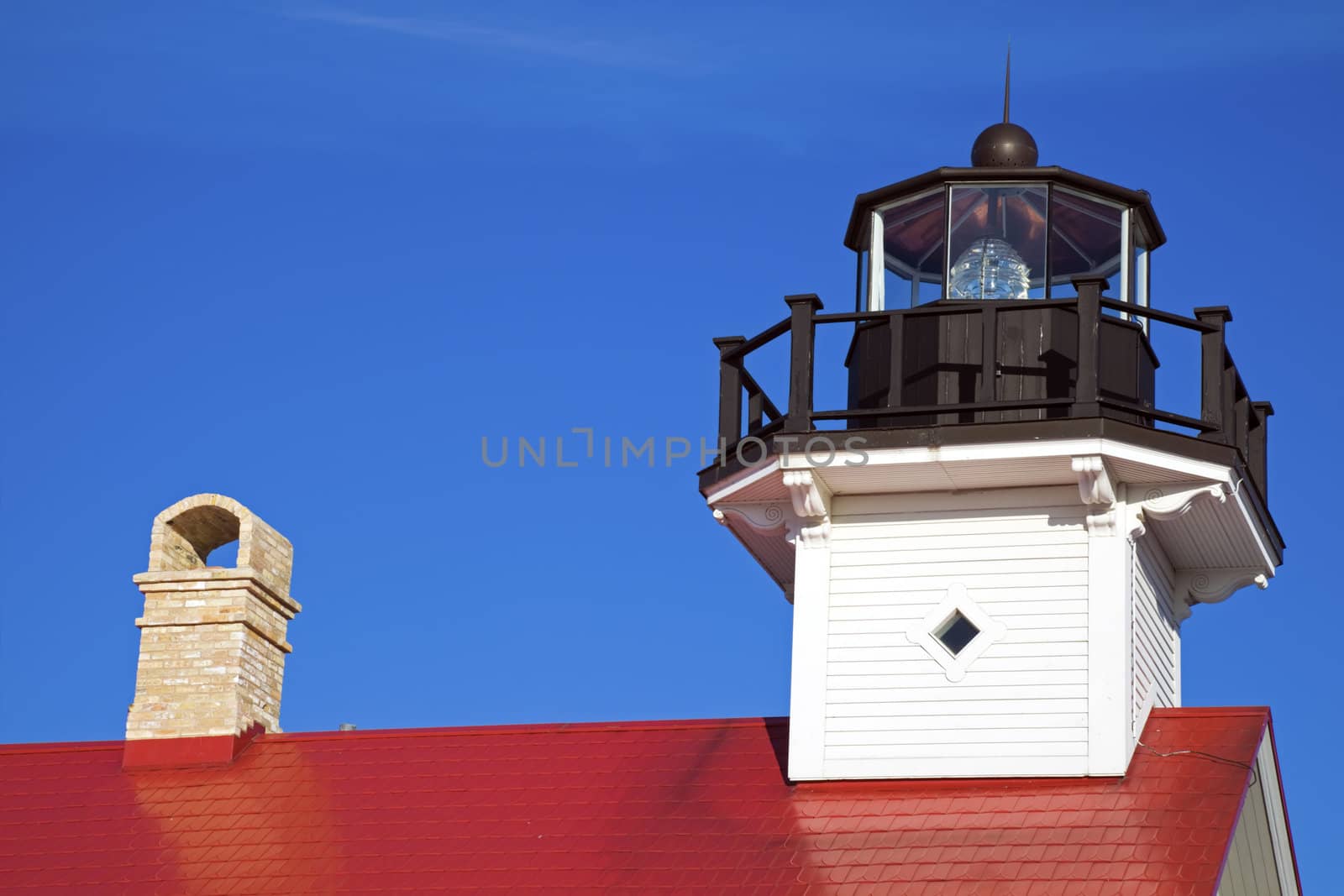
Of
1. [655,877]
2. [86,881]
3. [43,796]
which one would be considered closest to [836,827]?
[655,877]

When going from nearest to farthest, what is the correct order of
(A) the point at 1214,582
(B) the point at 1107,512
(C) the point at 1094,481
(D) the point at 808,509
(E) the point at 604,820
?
(C) the point at 1094,481
(E) the point at 604,820
(B) the point at 1107,512
(D) the point at 808,509
(A) the point at 1214,582

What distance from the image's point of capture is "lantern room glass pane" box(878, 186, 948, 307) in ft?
53.1

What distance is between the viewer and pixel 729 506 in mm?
15969

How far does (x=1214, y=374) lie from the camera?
1491 cm

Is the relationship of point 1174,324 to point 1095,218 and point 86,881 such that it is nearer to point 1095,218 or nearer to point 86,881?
point 1095,218

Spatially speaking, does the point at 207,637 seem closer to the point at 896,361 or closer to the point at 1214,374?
the point at 896,361

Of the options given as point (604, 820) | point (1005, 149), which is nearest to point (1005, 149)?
point (1005, 149)

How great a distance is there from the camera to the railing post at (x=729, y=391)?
15812mm

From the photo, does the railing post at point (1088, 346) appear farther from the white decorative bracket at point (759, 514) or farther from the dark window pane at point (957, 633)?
the white decorative bracket at point (759, 514)

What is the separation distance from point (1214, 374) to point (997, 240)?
196 centimetres

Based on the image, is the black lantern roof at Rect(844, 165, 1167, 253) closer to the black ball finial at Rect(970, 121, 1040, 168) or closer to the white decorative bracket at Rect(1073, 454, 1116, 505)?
the black ball finial at Rect(970, 121, 1040, 168)

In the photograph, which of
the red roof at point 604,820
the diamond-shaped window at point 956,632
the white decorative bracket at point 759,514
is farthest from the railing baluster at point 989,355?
the red roof at point 604,820

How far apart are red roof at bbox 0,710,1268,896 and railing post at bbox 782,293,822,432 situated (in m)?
2.30

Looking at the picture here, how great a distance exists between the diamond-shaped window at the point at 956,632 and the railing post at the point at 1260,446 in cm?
246
